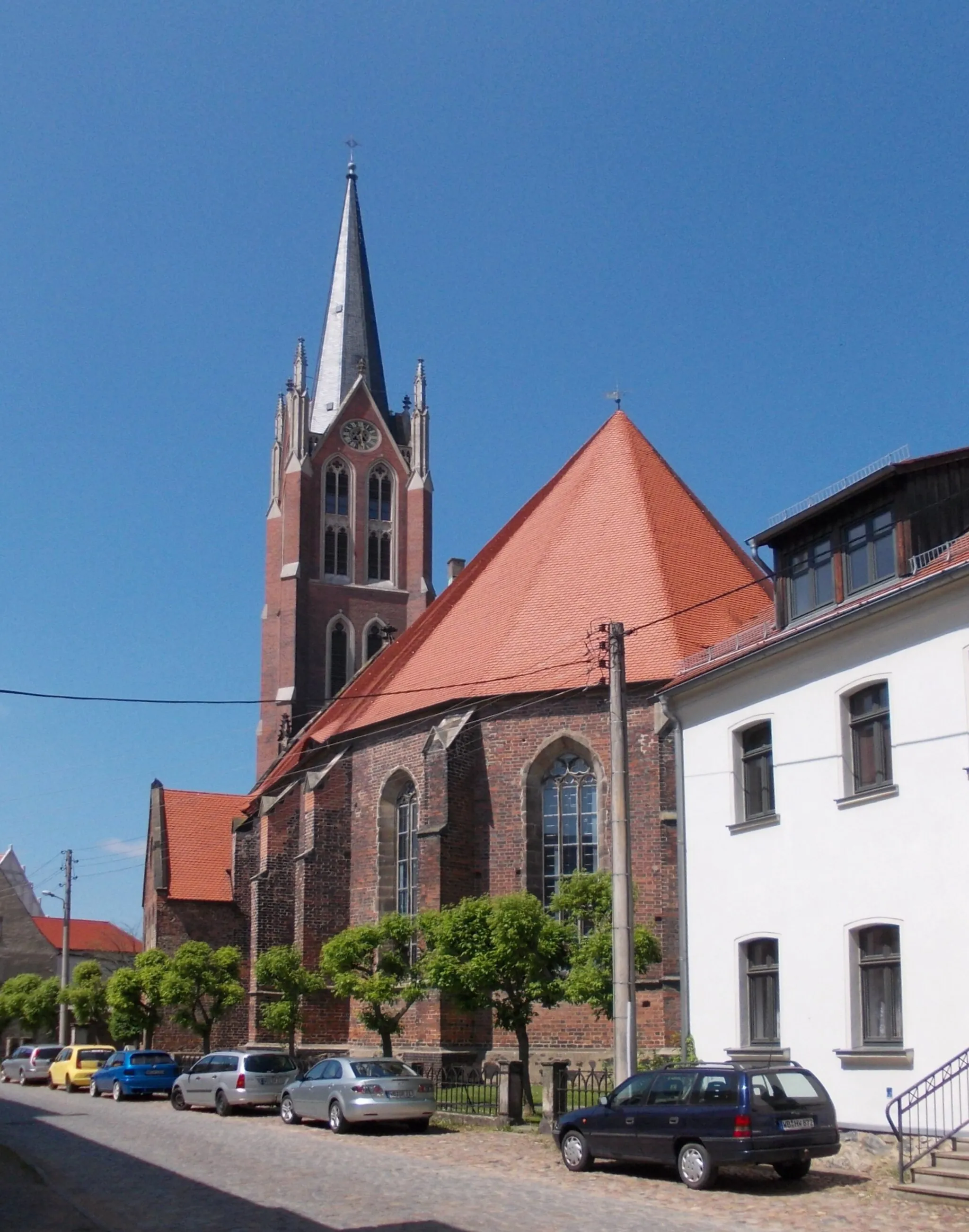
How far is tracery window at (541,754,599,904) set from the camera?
96.9ft

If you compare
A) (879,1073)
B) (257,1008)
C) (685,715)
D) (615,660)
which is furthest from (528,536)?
(879,1073)

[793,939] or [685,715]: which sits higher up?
[685,715]

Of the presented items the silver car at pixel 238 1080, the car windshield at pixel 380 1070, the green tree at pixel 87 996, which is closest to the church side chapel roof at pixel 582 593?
the silver car at pixel 238 1080

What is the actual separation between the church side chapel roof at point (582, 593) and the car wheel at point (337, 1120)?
1075cm

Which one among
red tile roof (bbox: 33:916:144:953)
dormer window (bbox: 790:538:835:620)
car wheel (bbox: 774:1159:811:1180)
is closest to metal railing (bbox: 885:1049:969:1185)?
car wheel (bbox: 774:1159:811:1180)

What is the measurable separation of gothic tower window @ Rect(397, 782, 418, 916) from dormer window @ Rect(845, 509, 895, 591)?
16092 millimetres

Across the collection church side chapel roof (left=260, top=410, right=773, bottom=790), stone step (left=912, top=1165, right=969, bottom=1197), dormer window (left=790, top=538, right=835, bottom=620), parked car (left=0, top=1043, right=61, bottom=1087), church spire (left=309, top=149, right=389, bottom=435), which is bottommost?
parked car (left=0, top=1043, right=61, bottom=1087)

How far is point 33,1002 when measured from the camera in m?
54.2

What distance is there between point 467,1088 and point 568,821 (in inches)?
277

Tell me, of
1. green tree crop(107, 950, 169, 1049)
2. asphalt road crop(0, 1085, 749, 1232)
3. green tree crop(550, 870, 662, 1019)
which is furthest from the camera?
green tree crop(107, 950, 169, 1049)

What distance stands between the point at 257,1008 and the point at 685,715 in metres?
16.9

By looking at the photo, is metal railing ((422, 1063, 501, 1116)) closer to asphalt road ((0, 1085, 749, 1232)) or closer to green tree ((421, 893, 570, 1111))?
green tree ((421, 893, 570, 1111))

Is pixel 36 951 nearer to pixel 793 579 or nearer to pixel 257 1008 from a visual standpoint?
pixel 257 1008

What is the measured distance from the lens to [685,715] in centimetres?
2184
